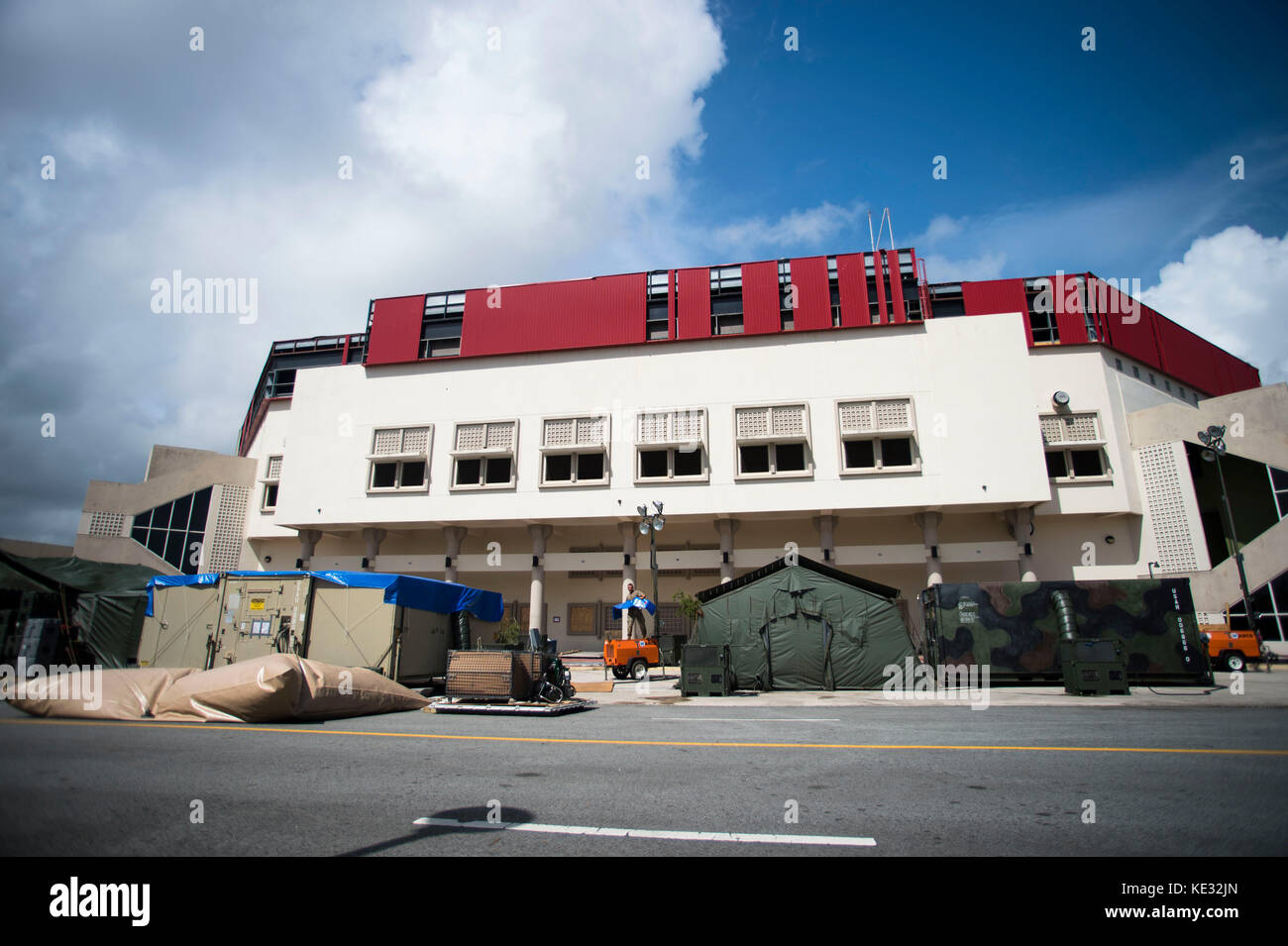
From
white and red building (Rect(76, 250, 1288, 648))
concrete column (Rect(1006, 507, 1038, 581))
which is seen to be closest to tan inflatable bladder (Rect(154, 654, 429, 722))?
white and red building (Rect(76, 250, 1288, 648))

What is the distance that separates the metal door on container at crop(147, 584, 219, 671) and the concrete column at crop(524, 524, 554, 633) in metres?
17.1

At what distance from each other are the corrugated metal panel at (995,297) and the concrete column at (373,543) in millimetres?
36255

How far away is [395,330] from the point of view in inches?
1439

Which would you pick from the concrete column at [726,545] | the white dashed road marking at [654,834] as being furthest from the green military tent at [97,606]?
the concrete column at [726,545]

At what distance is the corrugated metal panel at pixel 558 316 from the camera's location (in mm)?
33844

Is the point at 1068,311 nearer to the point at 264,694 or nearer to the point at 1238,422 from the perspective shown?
the point at 1238,422

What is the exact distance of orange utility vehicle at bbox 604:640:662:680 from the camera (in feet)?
72.1

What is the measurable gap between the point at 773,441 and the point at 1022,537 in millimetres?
12523

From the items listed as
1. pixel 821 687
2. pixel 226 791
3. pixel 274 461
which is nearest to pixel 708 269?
pixel 821 687

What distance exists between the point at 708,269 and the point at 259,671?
29902mm

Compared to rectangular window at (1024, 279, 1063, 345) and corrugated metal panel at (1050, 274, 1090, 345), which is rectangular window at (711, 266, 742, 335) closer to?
rectangular window at (1024, 279, 1063, 345)

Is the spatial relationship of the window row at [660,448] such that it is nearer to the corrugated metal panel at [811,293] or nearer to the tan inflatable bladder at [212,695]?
the corrugated metal panel at [811,293]
